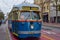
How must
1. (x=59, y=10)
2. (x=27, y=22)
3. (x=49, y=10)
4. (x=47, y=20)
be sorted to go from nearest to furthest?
(x=27, y=22) < (x=59, y=10) < (x=49, y=10) < (x=47, y=20)

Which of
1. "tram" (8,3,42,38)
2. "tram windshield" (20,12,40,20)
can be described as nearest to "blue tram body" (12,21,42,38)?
"tram" (8,3,42,38)

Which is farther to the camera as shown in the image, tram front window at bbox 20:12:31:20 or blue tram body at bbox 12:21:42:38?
tram front window at bbox 20:12:31:20

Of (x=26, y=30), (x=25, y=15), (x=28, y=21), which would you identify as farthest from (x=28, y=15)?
(x=26, y=30)

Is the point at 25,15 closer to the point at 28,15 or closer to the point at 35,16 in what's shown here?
the point at 28,15

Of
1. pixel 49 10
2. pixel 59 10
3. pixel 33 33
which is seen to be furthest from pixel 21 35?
pixel 49 10

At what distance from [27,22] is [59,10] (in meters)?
55.1

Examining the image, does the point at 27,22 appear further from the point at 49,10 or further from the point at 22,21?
the point at 49,10

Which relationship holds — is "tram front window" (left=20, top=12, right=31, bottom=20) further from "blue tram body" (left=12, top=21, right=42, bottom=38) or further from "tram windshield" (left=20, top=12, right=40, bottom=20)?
"blue tram body" (left=12, top=21, right=42, bottom=38)

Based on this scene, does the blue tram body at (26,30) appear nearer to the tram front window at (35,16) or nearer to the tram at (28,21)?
the tram at (28,21)

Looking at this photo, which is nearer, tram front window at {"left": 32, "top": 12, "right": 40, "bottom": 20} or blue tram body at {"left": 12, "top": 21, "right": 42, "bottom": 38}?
blue tram body at {"left": 12, "top": 21, "right": 42, "bottom": 38}

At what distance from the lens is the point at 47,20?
3248 inches

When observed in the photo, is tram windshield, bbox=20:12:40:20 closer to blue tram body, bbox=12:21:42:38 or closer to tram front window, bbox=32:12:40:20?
tram front window, bbox=32:12:40:20

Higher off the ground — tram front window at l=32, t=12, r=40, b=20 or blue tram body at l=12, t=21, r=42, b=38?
tram front window at l=32, t=12, r=40, b=20

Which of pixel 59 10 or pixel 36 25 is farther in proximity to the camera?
pixel 59 10
